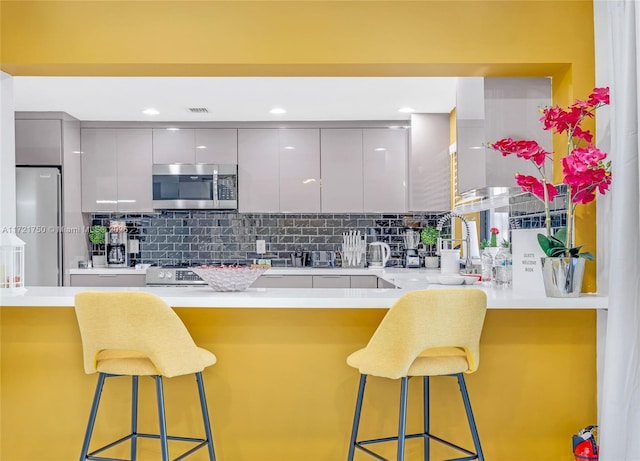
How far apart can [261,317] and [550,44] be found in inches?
72.1

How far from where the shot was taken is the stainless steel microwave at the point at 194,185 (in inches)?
201

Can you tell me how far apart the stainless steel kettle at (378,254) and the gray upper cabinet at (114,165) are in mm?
2322

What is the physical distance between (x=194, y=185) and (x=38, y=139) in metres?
1.41

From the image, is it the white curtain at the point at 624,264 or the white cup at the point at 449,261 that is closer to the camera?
the white curtain at the point at 624,264

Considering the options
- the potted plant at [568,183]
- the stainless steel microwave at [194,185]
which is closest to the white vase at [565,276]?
the potted plant at [568,183]

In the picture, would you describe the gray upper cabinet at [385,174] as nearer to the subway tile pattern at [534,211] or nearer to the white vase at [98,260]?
the subway tile pattern at [534,211]

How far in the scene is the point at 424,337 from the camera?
1925 mm

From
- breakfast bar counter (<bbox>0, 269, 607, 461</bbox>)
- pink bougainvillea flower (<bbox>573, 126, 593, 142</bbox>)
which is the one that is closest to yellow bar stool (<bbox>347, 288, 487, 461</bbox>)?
breakfast bar counter (<bbox>0, 269, 607, 461</bbox>)

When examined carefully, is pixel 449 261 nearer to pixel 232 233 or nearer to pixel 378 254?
pixel 378 254

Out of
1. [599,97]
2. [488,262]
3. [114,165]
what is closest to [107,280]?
[114,165]

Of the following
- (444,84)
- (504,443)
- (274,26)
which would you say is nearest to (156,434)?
(504,443)

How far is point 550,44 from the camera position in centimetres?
251

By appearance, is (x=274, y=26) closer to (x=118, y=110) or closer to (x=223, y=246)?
(x=118, y=110)

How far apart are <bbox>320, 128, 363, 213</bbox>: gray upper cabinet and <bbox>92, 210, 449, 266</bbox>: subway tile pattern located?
0.37 meters
